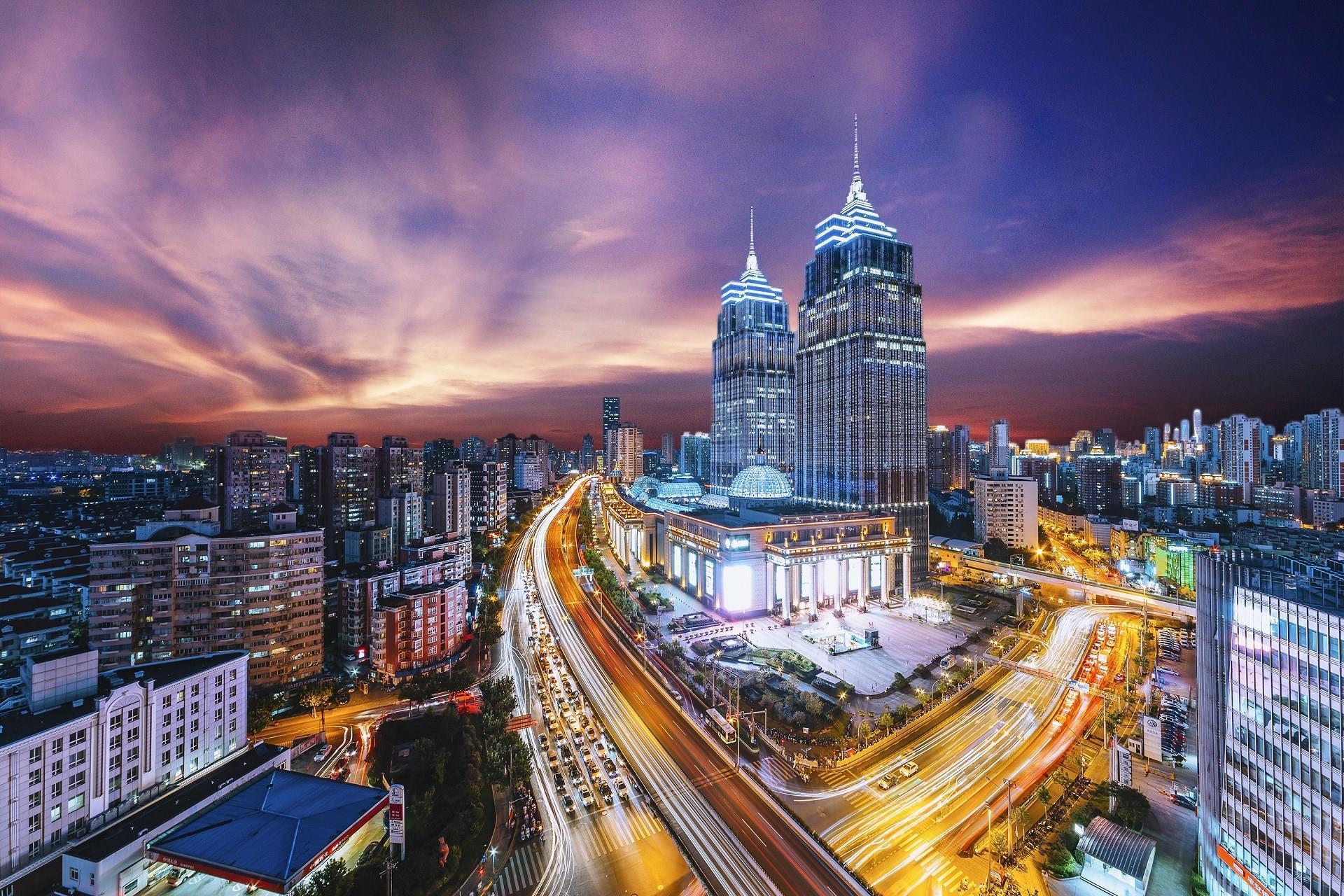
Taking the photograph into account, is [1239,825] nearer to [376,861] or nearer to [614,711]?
[614,711]

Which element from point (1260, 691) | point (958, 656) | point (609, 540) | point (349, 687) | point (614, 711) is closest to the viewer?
point (1260, 691)

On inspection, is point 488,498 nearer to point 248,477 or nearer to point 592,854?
point 248,477

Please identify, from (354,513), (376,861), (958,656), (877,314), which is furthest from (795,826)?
(354,513)

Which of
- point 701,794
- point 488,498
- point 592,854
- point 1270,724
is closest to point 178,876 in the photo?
point 592,854

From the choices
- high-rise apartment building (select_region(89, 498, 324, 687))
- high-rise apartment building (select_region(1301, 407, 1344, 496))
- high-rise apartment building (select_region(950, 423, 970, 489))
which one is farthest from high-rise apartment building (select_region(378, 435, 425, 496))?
high-rise apartment building (select_region(1301, 407, 1344, 496))

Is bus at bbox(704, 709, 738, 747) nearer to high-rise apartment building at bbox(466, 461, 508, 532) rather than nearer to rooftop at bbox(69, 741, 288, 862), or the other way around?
rooftop at bbox(69, 741, 288, 862)

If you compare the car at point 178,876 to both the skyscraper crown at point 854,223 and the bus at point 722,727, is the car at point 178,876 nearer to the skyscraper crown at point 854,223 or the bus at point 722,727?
the bus at point 722,727
